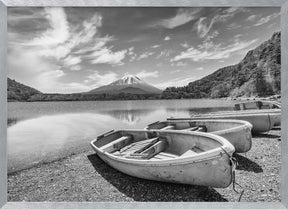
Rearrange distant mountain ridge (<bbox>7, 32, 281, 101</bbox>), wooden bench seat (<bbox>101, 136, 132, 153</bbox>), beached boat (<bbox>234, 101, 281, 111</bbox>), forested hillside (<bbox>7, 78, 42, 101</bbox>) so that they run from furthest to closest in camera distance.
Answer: distant mountain ridge (<bbox>7, 32, 281, 101</bbox>)
beached boat (<bbox>234, 101, 281, 111</bbox>)
wooden bench seat (<bbox>101, 136, 132, 153</bbox>)
forested hillside (<bbox>7, 78, 42, 101</bbox>)

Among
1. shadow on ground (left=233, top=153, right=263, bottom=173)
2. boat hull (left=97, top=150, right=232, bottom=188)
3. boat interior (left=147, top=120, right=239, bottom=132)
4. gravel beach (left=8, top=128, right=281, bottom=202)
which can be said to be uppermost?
boat interior (left=147, top=120, right=239, bottom=132)

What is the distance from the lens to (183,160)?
5.69 ft


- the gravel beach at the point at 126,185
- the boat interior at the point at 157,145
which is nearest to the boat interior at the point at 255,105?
the gravel beach at the point at 126,185

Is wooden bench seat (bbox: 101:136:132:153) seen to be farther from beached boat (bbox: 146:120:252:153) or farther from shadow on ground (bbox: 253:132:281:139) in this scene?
shadow on ground (bbox: 253:132:281:139)

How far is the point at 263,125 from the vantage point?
3.66 metres

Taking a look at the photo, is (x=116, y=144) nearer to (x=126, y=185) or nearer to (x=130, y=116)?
(x=126, y=185)

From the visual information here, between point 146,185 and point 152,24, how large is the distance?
2.98 metres

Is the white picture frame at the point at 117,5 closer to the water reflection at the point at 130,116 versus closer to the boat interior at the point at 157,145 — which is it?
the boat interior at the point at 157,145

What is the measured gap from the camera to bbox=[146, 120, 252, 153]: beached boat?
8.07ft

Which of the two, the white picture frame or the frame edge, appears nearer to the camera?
the white picture frame

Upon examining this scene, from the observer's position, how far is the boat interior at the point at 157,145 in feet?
7.42

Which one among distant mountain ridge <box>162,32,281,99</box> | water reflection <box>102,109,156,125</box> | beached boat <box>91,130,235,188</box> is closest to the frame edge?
beached boat <box>91,130,235,188</box>

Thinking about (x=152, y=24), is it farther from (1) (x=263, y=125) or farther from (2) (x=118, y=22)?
(1) (x=263, y=125)

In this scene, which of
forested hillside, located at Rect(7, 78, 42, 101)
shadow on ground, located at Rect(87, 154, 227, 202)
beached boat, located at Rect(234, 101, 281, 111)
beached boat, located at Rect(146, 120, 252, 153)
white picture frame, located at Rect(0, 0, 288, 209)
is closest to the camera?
shadow on ground, located at Rect(87, 154, 227, 202)
